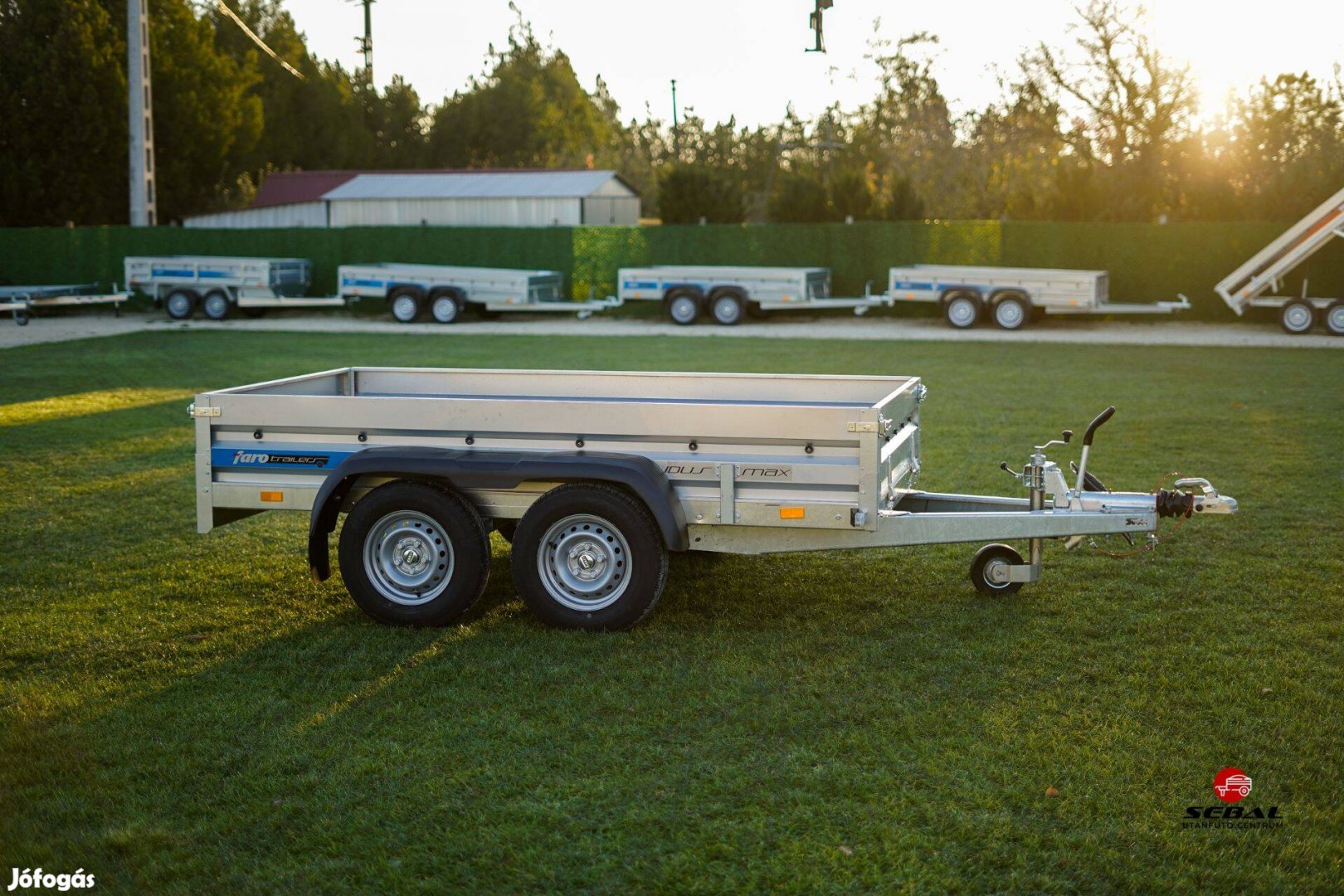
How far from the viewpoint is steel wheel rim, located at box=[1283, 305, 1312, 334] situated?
84.1 ft

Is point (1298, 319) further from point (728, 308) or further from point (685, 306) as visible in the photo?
point (685, 306)

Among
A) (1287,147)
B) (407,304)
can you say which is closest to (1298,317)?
(1287,147)

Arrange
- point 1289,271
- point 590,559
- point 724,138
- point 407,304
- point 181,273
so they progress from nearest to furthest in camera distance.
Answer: point 590,559
point 1289,271
point 407,304
point 181,273
point 724,138

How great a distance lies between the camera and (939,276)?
27.9 meters

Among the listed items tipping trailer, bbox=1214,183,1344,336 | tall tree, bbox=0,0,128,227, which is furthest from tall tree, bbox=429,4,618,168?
tipping trailer, bbox=1214,183,1344,336

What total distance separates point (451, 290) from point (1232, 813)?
26.9m

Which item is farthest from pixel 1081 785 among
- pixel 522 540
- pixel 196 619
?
pixel 196 619

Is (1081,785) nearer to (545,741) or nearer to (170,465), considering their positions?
(545,741)

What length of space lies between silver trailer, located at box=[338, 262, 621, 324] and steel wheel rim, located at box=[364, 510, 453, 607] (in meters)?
23.7

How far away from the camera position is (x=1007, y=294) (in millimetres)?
26969

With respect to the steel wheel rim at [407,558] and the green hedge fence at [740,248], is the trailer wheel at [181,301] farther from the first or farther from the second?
the steel wheel rim at [407,558]

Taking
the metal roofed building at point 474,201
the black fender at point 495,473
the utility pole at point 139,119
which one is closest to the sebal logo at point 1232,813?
the black fender at point 495,473

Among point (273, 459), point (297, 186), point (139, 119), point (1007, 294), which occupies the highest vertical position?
point (297, 186)

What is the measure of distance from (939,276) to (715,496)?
22480mm
